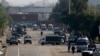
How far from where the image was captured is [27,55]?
56.3m

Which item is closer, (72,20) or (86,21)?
(86,21)

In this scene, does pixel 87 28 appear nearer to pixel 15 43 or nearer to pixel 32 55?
pixel 15 43

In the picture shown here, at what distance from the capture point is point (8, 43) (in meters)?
82.4

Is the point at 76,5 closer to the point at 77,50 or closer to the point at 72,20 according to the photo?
the point at 72,20

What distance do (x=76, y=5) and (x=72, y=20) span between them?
1908cm

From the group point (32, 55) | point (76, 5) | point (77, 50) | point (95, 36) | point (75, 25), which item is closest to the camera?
point (32, 55)

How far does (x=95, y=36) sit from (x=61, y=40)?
32.2ft

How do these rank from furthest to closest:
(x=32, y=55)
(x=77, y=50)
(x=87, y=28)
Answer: (x=87, y=28), (x=77, y=50), (x=32, y=55)

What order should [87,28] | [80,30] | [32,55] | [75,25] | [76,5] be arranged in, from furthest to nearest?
1. [76,5]
2. [75,25]
3. [80,30]
4. [87,28]
5. [32,55]

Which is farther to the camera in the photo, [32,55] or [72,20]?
[72,20]

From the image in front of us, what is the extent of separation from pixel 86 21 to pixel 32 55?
2949 cm

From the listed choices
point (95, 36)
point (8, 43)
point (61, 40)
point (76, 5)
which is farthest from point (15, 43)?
point (76, 5)

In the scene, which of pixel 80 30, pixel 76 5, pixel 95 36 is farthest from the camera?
pixel 76 5

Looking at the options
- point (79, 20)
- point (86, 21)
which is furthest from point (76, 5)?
point (86, 21)
